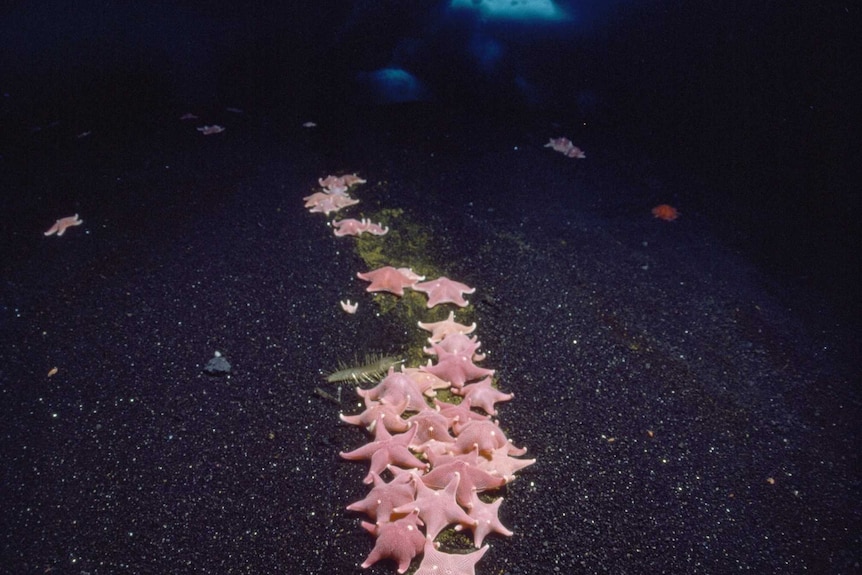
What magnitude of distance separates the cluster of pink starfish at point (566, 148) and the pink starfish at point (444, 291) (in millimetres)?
5786

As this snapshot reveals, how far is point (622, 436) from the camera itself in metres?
3.58

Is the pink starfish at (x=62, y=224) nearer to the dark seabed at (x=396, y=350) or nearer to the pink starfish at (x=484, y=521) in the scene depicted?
the dark seabed at (x=396, y=350)

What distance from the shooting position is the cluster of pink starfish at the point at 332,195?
6.39 metres

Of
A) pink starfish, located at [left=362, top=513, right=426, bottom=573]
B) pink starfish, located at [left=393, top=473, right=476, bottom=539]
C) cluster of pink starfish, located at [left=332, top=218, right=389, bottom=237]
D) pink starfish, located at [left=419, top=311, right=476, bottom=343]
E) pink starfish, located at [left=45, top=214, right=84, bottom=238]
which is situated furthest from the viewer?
cluster of pink starfish, located at [left=332, top=218, right=389, bottom=237]

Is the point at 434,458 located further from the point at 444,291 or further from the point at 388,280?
the point at 388,280

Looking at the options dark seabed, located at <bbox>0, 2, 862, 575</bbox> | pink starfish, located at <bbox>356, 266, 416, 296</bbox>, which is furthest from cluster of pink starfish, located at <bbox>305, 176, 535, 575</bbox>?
pink starfish, located at <bbox>356, 266, 416, 296</bbox>

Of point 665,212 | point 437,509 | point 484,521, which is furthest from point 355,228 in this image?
point 665,212

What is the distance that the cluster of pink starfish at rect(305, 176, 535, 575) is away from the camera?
8.61 feet

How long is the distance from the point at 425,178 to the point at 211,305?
445 centimetres

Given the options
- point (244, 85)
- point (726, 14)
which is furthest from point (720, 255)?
point (244, 85)

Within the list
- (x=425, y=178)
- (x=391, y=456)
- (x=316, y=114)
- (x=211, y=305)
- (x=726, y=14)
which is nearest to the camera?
(x=391, y=456)

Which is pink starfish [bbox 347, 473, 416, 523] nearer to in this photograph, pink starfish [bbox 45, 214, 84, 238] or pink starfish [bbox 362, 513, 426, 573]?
pink starfish [bbox 362, 513, 426, 573]

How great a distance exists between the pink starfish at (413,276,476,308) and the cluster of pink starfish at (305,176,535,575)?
1.69ft

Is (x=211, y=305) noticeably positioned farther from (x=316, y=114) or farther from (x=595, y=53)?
(x=595, y=53)
